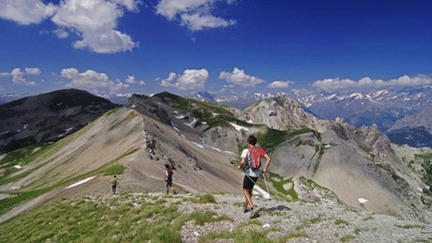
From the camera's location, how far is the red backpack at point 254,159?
1545 centimetres

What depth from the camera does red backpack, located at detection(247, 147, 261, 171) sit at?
1545 centimetres

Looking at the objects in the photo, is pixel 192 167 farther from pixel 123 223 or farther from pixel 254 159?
pixel 254 159

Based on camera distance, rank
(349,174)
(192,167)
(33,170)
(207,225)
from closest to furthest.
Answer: (207,225) < (192,167) < (33,170) < (349,174)

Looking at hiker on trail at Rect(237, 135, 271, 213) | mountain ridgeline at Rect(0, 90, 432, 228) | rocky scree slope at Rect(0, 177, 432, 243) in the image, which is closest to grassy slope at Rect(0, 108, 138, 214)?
mountain ridgeline at Rect(0, 90, 432, 228)

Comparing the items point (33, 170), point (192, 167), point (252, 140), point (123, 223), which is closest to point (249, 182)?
point (252, 140)

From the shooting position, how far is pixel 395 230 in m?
13.8

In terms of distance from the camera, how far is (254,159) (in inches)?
610

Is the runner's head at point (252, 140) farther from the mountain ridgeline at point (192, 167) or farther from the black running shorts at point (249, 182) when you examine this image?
the mountain ridgeline at point (192, 167)

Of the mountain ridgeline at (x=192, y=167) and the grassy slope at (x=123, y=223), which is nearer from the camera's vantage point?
the grassy slope at (x=123, y=223)

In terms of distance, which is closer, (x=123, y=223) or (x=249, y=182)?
(x=249, y=182)

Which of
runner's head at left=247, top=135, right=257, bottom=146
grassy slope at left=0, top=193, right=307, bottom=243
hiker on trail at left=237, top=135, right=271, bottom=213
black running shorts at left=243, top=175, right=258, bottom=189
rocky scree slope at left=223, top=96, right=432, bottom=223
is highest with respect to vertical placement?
runner's head at left=247, top=135, right=257, bottom=146

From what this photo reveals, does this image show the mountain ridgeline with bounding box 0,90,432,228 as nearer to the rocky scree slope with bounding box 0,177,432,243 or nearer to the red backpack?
the rocky scree slope with bounding box 0,177,432,243

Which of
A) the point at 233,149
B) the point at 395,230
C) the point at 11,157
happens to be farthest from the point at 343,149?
the point at 11,157

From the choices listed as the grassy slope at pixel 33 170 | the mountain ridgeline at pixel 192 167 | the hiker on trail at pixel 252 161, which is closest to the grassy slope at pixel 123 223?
the hiker on trail at pixel 252 161
